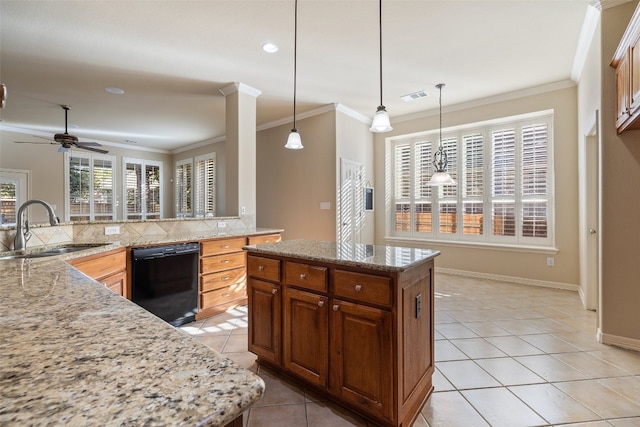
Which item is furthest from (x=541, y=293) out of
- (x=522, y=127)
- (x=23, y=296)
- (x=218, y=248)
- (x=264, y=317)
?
(x=23, y=296)

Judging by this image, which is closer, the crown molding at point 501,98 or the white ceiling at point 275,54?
the white ceiling at point 275,54

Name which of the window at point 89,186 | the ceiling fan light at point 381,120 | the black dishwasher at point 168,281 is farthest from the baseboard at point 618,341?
the window at point 89,186

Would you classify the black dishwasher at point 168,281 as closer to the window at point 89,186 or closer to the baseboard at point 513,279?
the baseboard at point 513,279

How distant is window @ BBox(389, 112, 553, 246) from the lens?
14.3ft

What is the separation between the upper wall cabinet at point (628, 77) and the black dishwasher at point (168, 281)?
3832 mm

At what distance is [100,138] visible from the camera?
7.10m

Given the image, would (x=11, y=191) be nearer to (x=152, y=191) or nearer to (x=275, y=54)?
(x=152, y=191)

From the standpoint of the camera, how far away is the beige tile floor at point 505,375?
169cm

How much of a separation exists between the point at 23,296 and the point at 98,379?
2.69 ft

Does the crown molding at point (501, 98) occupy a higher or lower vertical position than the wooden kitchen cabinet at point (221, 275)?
higher

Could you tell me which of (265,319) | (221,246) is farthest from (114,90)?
(265,319)

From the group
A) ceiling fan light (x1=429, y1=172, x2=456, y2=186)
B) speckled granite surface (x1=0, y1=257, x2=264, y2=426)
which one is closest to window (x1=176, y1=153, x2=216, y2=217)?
ceiling fan light (x1=429, y1=172, x2=456, y2=186)

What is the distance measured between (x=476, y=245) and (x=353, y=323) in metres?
3.92

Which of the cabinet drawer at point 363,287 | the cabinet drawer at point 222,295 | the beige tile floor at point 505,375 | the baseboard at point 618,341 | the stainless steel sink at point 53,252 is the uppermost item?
the stainless steel sink at point 53,252
